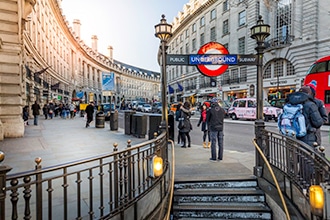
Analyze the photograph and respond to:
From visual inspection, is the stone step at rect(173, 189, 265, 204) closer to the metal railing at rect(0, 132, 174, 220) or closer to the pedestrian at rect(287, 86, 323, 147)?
the metal railing at rect(0, 132, 174, 220)

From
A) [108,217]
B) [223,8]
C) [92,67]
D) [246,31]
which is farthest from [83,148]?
[92,67]

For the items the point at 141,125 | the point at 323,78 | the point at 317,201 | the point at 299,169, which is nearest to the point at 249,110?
the point at 323,78

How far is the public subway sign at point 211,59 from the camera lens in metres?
6.10

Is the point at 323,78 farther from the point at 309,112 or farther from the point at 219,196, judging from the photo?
the point at 219,196

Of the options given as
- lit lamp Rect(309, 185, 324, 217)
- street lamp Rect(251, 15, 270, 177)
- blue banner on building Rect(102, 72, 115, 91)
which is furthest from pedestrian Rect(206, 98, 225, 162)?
blue banner on building Rect(102, 72, 115, 91)

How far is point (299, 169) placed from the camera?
429 centimetres

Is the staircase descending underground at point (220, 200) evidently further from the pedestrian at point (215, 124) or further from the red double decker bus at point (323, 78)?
the red double decker bus at point (323, 78)

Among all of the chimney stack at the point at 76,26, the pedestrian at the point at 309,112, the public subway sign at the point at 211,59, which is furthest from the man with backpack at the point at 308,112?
the chimney stack at the point at 76,26

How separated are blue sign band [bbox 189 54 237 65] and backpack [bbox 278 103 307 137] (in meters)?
1.85

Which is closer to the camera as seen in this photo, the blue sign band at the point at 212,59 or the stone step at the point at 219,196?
the stone step at the point at 219,196

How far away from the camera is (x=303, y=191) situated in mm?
3996

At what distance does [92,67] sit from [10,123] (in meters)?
70.9

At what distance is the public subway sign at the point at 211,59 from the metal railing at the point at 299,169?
1.98 meters

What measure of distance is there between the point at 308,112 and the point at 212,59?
8.21 ft
